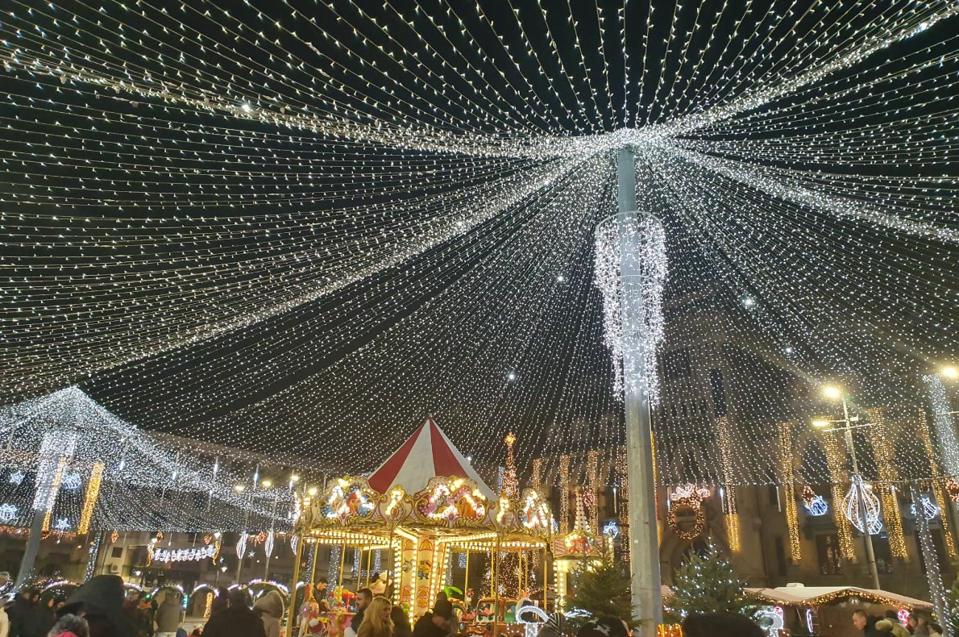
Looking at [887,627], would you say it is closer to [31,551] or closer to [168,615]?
[168,615]

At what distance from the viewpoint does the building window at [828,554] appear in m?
23.8

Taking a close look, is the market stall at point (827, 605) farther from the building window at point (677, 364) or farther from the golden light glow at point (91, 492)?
the golden light glow at point (91, 492)

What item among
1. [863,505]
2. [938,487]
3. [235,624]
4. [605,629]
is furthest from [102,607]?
[938,487]

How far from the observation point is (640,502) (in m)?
9.95

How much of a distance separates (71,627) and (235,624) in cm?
105

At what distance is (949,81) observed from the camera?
7.25m

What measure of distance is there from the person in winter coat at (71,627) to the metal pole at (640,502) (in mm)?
8041

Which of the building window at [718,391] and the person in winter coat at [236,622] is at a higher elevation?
the building window at [718,391]

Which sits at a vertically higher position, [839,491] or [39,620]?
[839,491]

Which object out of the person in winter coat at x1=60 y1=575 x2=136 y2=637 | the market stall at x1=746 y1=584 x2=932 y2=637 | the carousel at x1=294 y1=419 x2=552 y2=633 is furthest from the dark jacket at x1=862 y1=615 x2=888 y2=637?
the person in winter coat at x1=60 y1=575 x2=136 y2=637

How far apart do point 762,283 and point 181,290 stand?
12.7 m

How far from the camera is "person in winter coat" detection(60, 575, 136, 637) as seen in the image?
388 cm

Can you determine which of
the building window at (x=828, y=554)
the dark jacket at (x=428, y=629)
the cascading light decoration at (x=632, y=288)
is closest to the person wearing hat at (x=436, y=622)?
the dark jacket at (x=428, y=629)

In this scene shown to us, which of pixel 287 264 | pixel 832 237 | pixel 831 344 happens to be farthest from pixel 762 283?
pixel 287 264
